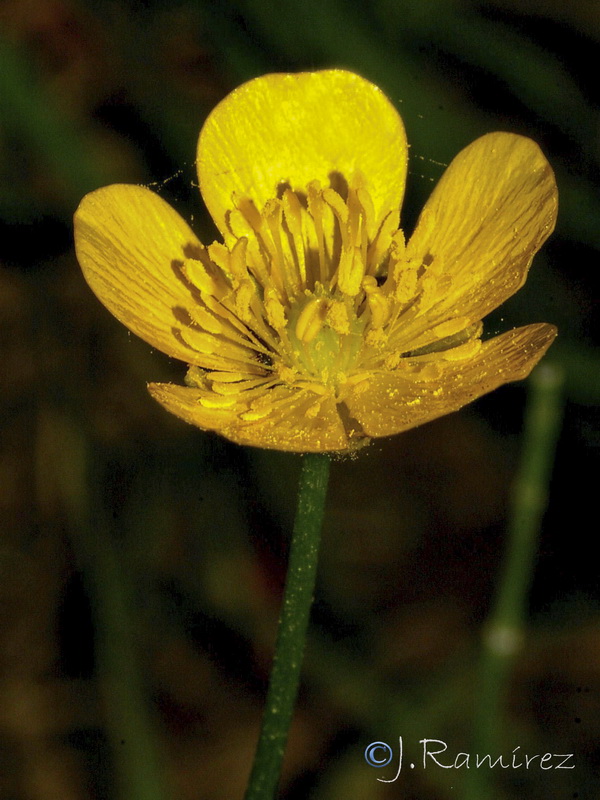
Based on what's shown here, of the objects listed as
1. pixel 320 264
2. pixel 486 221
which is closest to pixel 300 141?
pixel 320 264

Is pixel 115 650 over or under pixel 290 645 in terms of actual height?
under

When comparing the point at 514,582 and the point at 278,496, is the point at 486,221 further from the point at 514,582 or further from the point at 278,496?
the point at 278,496

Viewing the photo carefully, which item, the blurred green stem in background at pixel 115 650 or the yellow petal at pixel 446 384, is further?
the blurred green stem in background at pixel 115 650

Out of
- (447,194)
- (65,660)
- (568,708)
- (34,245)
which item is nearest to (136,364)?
(34,245)

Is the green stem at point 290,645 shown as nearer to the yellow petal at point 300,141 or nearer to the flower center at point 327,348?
the flower center at point 327,348

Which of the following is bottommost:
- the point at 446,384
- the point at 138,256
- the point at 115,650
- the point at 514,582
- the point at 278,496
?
the point at 278,496

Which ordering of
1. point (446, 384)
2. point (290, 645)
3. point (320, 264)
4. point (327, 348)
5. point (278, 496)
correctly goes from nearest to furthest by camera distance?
point (290, 645) < point (446, 384) < point (327, 348) < point (320, 264) < point (278, 496)

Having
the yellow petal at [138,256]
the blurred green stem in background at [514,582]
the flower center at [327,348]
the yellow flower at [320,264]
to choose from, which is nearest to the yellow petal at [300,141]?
the yellow flower at [320,264]

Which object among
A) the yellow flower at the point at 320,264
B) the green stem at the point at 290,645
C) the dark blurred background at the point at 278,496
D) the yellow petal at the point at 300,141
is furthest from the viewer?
the dark blurred background at the point at 278,496
